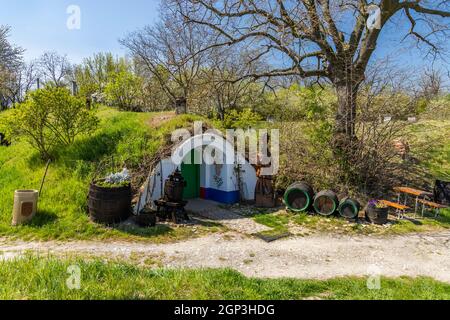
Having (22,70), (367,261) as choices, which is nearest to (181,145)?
(367,261)

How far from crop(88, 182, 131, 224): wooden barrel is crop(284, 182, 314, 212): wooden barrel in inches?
196

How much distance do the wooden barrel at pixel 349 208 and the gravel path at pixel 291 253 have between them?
1.38m

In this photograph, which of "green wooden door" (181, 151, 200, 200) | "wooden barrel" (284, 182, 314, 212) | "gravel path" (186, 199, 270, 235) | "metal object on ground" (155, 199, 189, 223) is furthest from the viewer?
"green wooden door" (181, 151, 200, 200)

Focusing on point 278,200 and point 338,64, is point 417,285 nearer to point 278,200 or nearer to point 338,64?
point 278,200

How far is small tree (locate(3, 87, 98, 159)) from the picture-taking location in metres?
10.1

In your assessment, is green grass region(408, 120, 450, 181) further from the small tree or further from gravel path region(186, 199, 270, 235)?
the small tree

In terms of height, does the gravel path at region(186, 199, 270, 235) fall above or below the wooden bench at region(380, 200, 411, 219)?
below

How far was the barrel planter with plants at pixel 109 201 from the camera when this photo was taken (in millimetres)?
7914

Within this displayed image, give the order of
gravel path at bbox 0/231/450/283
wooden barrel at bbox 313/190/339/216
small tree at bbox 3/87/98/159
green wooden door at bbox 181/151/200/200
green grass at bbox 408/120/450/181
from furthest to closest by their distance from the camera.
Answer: green grass at bbox 408/120/450/181
green wooden door at bbox 181/151/200/200
small tree at bbox 3/87/98/159
wooden barrel at bbox 313/190/339/216
gravel path at bbox 0/231/450/283

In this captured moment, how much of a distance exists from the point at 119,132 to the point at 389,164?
979 cm

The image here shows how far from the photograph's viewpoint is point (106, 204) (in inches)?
311

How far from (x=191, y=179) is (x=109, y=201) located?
13.5 feet

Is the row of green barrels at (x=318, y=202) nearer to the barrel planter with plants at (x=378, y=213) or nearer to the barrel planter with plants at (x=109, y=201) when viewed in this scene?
the barrel planter with plants at (x=378, y=213)

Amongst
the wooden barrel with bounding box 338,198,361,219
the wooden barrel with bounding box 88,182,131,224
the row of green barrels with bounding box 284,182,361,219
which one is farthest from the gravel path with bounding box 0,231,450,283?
the row of green barrels with bounding box 284,182,361,219
